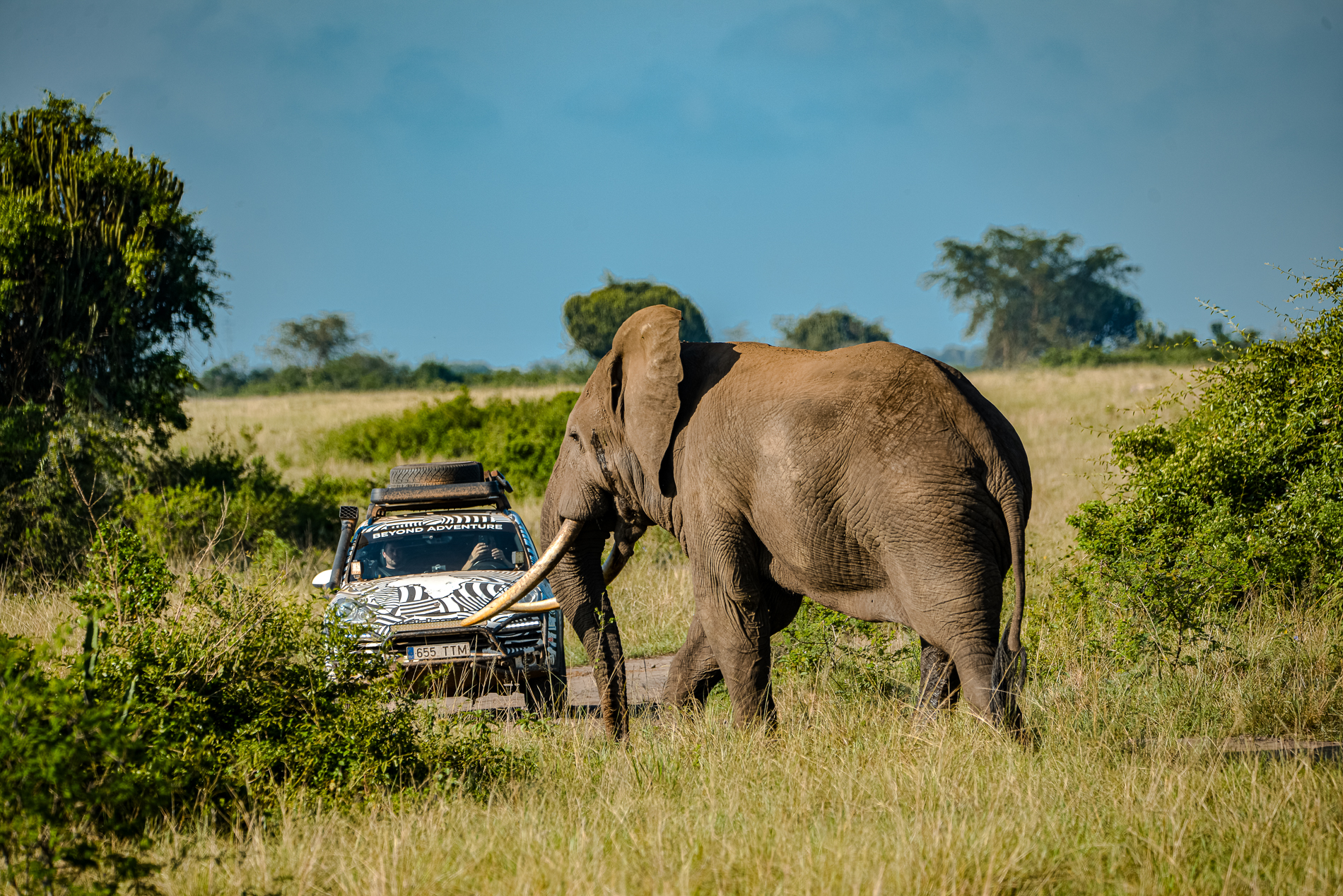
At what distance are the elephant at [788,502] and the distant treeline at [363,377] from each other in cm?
4016

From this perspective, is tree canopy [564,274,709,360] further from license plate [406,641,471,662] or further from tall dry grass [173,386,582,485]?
license plate [406,641,471,662]

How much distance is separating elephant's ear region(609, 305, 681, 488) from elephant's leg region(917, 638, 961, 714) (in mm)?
1699

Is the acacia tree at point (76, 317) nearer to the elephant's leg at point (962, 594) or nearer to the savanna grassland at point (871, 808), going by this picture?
the savanna grassland at point (871, 808)

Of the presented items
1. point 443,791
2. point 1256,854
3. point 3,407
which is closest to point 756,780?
point 443,791

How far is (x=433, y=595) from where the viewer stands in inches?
300

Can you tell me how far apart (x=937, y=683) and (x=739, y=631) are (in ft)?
3.39

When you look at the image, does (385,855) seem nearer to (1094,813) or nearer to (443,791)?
(443,791)

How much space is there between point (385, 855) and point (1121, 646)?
4.86m

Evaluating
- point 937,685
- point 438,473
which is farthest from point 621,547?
point 438,473

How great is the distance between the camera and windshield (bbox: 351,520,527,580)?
8445mm

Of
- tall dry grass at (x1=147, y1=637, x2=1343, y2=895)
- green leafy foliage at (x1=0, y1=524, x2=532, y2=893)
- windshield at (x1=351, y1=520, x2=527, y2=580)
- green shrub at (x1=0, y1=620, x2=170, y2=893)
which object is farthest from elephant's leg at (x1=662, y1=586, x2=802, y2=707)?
green shrub at (x1=0, y1=620, x2=170, y2=893)

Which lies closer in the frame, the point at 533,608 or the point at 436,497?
the point at 533,608

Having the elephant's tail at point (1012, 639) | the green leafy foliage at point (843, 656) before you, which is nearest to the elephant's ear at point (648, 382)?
the elephant's tail at point (1012, 639)

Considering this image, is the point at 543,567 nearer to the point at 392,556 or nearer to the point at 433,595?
the point at 433,595
